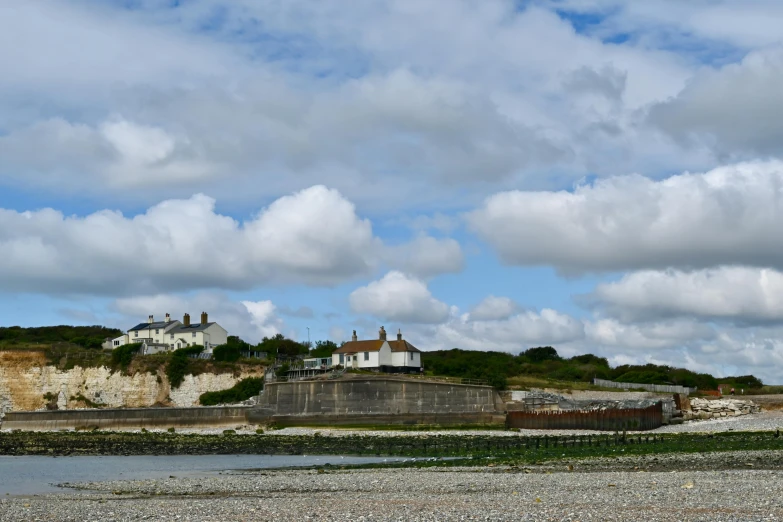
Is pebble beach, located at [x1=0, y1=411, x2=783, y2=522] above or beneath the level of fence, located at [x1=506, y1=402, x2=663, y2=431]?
beneath

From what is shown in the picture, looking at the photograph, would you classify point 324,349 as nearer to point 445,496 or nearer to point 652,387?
point 652,387

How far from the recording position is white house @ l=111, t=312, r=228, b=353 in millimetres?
76438

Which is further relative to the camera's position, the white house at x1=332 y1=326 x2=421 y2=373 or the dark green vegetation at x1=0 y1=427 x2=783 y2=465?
the white house at x1=332 y1=326 x2=421 y2=373

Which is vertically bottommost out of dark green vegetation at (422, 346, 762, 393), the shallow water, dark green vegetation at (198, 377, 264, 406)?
the shallow water

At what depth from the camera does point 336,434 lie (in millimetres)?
50062

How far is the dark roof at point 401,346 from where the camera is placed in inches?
2566

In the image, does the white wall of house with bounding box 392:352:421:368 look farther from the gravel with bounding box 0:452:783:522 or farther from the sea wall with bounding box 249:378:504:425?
the gravel with bounding box 0:452:783:522

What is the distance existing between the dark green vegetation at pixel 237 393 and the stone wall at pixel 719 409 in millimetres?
29281

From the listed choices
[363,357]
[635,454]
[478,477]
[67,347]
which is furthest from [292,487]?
[67,347]

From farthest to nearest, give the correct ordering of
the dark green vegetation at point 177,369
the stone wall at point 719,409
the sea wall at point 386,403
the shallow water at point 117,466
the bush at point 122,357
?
the bush at point 122,357, the dark green vegetation at point 177,369, the stone wall at point 719,409, the sea wall at point 386,403, the shallow water at point 117,466

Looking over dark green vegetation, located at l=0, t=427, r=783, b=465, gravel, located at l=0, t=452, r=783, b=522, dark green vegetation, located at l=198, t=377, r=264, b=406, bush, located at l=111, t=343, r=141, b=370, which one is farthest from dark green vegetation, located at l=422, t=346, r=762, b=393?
gravel, located at l=0, t=452, r=783, b=522

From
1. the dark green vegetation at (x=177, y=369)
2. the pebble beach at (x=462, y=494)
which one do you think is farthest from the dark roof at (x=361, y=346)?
the pebble beach at (x=462, y=494)

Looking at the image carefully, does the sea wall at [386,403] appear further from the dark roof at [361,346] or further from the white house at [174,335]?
the white house at [174,335]

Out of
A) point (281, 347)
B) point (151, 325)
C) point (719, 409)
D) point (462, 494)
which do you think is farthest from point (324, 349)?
point (462, 494)
